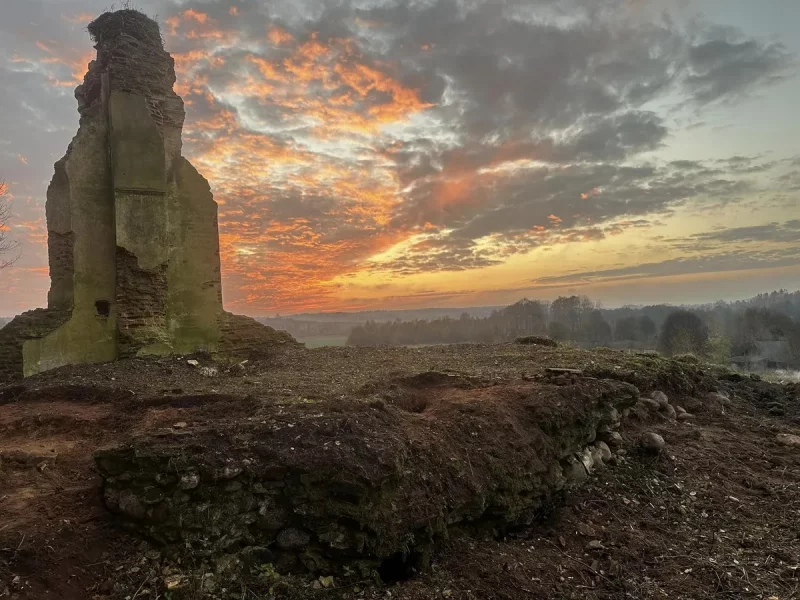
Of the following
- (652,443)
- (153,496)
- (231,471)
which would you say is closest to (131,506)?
(153,496)

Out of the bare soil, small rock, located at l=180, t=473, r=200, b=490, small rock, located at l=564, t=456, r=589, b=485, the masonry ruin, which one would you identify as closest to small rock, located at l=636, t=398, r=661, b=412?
the bare soil

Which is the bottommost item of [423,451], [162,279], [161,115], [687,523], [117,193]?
[687,523]

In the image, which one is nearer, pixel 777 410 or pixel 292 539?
pixel 292 539

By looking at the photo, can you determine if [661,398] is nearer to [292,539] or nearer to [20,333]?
[292,539]

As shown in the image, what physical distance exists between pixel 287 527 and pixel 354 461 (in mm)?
853

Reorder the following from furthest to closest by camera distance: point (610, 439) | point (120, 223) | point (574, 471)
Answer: point (120, 223) → point (610, 439) → point (574, 471)

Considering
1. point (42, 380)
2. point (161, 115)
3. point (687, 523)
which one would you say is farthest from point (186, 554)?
point (161, 115)

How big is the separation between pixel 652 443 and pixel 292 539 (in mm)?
5556

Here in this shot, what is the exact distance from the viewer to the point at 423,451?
5090mm

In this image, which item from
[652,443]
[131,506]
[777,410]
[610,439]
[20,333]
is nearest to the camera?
[131,506]

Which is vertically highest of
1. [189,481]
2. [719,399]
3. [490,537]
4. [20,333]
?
[20,333]

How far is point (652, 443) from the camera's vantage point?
7.03 meters

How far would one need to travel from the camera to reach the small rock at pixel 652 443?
23.0ft

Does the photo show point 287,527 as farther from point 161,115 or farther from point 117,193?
point 161,115
